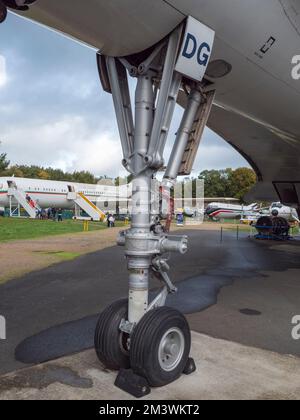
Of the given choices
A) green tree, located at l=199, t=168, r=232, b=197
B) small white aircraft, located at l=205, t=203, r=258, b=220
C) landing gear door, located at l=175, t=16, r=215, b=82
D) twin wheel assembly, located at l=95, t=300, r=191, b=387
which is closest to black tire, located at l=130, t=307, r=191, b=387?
twin wheel assembly, located at l=95, t=300, r=191, b=387

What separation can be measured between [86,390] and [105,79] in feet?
10.8

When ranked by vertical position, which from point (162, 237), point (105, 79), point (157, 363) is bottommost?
point (157, 363)

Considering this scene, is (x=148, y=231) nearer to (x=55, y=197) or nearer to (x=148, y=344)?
(x=148, y=344)

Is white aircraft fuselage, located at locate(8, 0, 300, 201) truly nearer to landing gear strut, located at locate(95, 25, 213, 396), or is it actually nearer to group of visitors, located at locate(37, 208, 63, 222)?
landing gear strut, located at locate(95, 25, 213, 396)

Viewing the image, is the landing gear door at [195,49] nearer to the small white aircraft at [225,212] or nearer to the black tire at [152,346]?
the black tire at [152,346]

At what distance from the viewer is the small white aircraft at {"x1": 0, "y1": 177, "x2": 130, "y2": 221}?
119 feet

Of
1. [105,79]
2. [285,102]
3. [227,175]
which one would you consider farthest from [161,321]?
[227,175]

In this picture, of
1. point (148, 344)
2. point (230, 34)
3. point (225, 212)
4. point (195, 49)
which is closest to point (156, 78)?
point (195, 49)

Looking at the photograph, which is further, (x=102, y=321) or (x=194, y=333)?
(x=194, y=333)

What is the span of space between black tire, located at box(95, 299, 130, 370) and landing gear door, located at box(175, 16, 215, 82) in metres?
2.55

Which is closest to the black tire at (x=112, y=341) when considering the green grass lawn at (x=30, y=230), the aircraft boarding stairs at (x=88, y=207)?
the green grass lawn at (x=30, y=230)

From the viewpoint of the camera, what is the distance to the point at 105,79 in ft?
13.7

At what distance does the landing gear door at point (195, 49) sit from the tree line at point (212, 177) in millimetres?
64708

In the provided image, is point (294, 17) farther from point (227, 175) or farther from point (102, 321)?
point (227, 175)
